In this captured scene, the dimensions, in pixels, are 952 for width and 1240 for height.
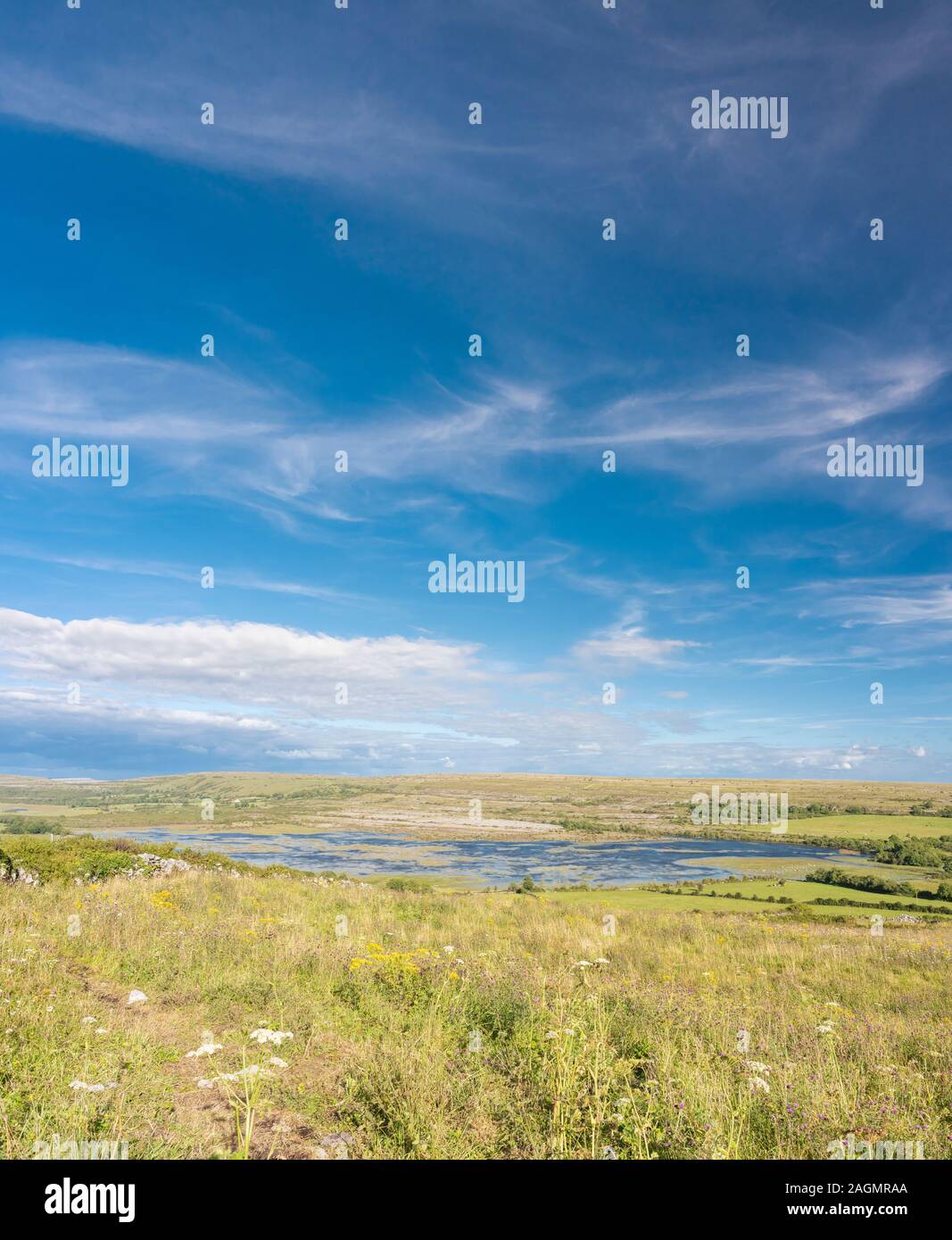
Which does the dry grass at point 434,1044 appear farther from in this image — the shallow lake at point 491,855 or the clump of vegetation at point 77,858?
the shallow lake at point 491,855

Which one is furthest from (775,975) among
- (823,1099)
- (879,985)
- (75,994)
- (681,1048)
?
(75,994)

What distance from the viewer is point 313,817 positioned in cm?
10862

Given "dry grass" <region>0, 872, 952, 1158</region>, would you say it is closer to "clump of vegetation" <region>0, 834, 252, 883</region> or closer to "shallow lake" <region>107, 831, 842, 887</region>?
"clump of vegetation" <region>0, 834, 252, 883</region>

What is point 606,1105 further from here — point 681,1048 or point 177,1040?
point 177,1040

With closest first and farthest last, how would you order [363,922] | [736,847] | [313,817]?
[363,922] < [736,847] < [313,817]

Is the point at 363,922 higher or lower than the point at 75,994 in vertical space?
lower

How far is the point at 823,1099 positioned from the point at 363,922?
1152 centimetres

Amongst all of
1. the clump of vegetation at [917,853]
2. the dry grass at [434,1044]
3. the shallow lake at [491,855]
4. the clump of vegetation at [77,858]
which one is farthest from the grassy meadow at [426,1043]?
the clump of vegetation at [917,853]

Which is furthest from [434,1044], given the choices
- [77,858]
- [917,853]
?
[917,853]

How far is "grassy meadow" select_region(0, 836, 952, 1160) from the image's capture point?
4629 millimetres

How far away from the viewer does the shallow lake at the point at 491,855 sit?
48219 mm

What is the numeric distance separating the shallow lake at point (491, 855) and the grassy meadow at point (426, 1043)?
2932 cm

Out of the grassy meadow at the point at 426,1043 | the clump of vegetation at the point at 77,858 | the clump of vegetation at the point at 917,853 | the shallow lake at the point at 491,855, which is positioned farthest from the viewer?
the clump of vegetation at the point at 917,853

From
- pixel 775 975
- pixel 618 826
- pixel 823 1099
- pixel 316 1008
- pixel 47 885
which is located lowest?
pixel 618 826
